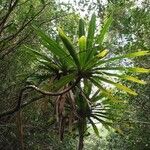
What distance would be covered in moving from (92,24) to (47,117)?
5.42 metres

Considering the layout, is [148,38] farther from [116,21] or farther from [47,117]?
[47,117]

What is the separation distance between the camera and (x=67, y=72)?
14.2ft

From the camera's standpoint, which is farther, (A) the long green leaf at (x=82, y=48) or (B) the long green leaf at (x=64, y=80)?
(B) the long green leaf at (x=64, y=80)

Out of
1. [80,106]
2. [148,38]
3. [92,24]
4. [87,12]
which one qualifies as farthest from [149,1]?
[92,24]

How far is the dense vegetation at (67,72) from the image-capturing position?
3.97m

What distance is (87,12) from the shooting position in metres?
10.8

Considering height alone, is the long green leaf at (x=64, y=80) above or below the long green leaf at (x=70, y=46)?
below

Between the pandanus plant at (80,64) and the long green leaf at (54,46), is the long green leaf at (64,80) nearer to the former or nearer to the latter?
the pandanus plant at (80,64)

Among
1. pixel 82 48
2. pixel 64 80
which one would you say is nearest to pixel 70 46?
pixel 82 48

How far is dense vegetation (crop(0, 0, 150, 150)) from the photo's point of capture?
3973 mm

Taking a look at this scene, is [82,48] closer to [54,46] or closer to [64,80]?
[54,46]

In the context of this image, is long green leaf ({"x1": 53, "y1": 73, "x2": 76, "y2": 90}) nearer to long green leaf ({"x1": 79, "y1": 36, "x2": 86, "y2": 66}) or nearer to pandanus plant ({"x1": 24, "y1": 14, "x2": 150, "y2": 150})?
pandanus plant ({"x1": 24, "y1": 14, "x2": 150, "y2": 150})

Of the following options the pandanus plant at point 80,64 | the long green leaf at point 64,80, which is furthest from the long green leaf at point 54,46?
the long green leaf at point 64,80

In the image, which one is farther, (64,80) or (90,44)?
(64,80)
